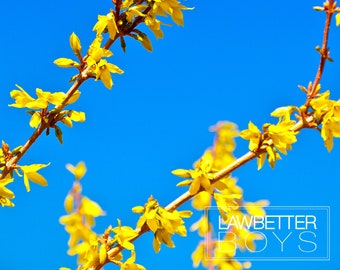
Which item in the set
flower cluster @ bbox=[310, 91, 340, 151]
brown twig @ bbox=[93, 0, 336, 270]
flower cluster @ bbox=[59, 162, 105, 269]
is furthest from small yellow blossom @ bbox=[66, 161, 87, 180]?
flower cluster @ bbox=[310, 91, 340, 151]

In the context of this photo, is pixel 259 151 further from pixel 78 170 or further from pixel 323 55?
pixel 78 170

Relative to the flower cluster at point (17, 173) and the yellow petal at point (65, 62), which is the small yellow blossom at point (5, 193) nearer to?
the flower cluster at point (17, 173)

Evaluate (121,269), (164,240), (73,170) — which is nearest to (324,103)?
(164,240)

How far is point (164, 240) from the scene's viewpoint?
84.2 inches

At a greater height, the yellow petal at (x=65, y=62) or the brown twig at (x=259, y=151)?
the yellow petal at (x=65, y=62)

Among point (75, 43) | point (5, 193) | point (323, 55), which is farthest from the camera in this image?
point (75, 43)

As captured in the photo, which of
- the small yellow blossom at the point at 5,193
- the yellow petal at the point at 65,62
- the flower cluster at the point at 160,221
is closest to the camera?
the flower cluster at the point at 160,221

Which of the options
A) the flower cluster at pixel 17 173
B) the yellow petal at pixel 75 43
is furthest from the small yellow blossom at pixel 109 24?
the flower cluster at pixel 17 173

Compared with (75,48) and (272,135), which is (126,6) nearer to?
(75,48)

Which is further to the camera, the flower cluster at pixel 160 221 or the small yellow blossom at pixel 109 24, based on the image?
the small yellow blossom at pixel 109 24

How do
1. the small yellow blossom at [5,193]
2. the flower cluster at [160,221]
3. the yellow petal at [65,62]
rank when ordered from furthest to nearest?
the yellow petal at [65,62] → the small yellow blossom at [5,193] → the flower cluster at [160,221]

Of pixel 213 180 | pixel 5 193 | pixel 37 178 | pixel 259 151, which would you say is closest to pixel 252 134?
pixel 259 151

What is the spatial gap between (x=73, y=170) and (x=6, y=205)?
42cm

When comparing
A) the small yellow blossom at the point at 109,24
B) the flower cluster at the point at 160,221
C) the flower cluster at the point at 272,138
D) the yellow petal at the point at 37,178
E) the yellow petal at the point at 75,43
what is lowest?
the flower cluster at the point at 160,221
